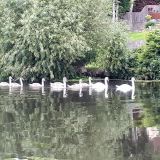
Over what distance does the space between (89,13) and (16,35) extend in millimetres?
7253

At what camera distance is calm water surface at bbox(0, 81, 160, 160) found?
20953mm

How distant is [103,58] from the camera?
54.8m

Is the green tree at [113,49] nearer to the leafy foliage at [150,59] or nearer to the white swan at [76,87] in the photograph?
the leafy foliage at [150,59]

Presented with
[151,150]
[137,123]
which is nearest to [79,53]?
[137,123]

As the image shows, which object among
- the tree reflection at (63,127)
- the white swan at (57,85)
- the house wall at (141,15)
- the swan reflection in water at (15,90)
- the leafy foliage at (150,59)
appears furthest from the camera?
the house wall at (141,15)

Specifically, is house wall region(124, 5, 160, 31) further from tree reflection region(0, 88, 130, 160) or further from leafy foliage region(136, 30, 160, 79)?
tree reflection region(0, 88, 130, 160)

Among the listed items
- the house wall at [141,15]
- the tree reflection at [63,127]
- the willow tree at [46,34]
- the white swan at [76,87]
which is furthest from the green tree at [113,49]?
the house wall at [141,15]

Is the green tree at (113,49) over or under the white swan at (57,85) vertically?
over

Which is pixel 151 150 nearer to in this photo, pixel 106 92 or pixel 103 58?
pixel 106 92

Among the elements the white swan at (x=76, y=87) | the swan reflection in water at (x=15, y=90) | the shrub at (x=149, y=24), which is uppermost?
the shrub at (x=149, y=24)

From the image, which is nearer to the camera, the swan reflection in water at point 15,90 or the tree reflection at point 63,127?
the tree reflection at point 63,127

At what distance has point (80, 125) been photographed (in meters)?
27.7

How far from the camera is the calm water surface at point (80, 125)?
2095 centimetres

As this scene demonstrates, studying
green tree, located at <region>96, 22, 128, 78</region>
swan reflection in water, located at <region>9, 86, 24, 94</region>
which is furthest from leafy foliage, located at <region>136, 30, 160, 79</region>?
swan reflection in water, located at <region>9, 86, 24, 94</region>
